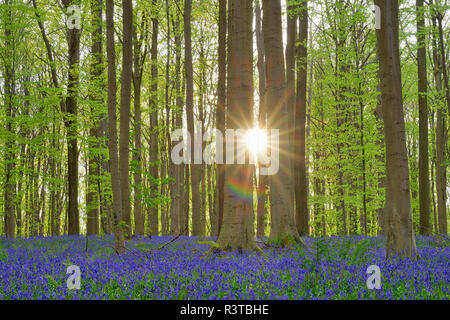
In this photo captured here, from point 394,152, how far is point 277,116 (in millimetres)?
3207

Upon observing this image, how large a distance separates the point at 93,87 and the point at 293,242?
10.1 m

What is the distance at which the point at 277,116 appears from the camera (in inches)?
371

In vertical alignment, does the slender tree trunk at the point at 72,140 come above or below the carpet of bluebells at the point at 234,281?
above

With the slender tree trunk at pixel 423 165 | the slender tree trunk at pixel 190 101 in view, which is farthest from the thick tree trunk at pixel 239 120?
the slender tree trunk at pixel 423 165

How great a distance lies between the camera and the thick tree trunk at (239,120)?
8102 millimetres

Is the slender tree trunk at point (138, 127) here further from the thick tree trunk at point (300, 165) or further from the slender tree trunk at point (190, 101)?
the thick tree trunk at point (300, 165)

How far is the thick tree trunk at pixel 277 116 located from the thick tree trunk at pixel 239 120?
3.26 ft

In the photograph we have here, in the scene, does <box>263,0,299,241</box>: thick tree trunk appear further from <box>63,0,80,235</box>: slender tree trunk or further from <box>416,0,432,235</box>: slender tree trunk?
<box>63,0,80,235</box>: slender tree trunk

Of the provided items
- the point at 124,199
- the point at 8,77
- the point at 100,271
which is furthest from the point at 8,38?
the point at 100,271

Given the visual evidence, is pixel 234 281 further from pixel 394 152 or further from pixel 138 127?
pixel 138 127

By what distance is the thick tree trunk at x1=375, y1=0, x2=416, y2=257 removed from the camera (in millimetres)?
6863

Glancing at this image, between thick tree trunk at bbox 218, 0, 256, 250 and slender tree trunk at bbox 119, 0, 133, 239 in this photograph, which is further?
slender tree trunk at bbox 119, 0, 133, 239

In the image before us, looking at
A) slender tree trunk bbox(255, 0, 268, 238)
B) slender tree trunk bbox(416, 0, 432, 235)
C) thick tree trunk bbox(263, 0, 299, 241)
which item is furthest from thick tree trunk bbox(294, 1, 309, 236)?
thick tree trunk bbox(263, 0, 299, 241)

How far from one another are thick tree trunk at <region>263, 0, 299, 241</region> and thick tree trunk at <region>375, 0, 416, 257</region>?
2657 mm
